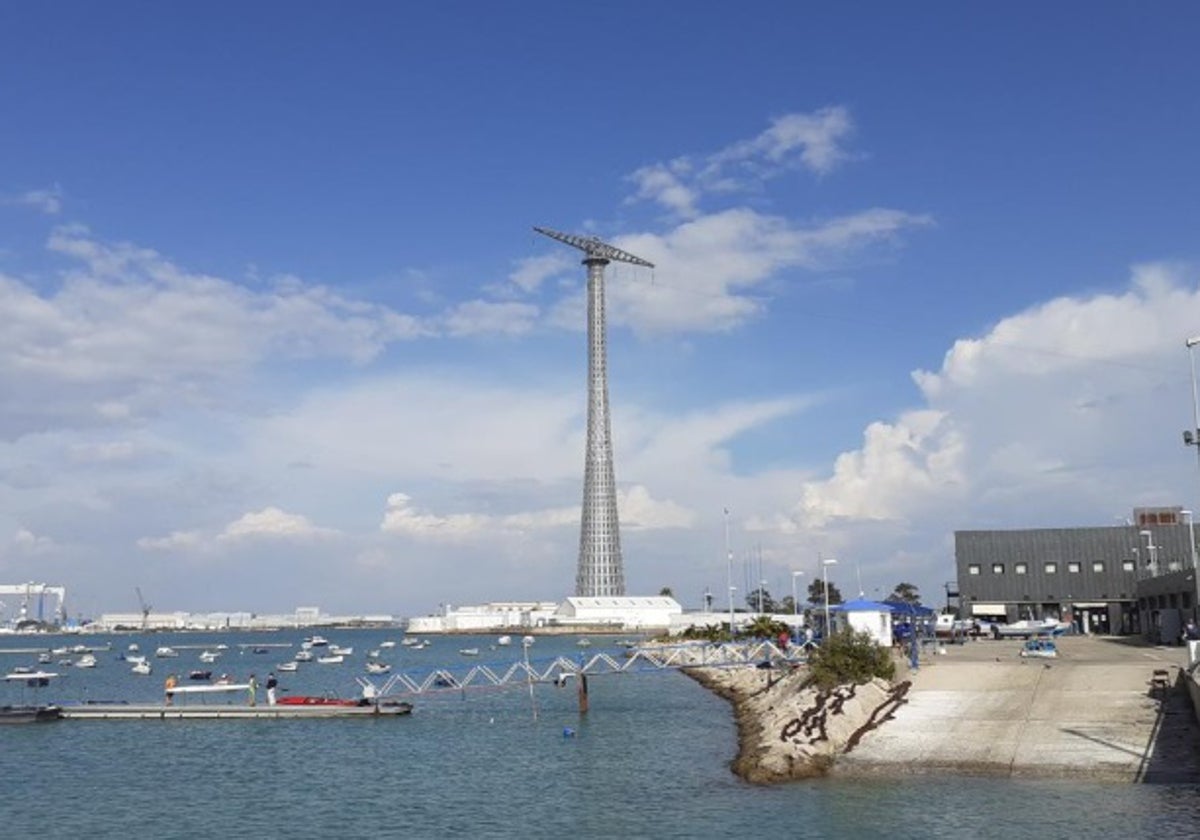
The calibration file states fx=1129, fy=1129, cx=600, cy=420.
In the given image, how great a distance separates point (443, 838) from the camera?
117 feet

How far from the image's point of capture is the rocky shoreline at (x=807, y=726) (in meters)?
42.3

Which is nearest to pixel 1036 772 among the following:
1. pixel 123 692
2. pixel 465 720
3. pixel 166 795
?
pixel 166 795

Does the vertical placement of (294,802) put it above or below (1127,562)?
below

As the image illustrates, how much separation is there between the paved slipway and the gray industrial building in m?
44.1

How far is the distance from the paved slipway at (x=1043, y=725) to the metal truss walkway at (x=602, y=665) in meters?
18.6

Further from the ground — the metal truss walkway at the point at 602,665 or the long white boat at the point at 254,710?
the metal truss walkway at the point at 602,665

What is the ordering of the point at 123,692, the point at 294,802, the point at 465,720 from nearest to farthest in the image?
the point at 294,802 < the point at 465,720 < the point at 123,692

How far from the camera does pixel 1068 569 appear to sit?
323 feet

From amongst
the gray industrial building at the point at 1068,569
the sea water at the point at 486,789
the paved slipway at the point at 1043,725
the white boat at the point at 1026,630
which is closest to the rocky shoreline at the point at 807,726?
the paved slipway at the point at 1043,725

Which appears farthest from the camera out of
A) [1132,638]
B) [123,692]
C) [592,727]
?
[123,692]

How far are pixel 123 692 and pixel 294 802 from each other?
268 ft

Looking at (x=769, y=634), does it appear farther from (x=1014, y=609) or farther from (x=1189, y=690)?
(x=1189, y=690)

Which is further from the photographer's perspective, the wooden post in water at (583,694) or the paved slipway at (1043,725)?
the wooden post in water at (583,694)

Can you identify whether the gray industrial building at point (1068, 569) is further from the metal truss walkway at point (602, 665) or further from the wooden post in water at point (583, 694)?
the wooden post in water at point (583, 694)
